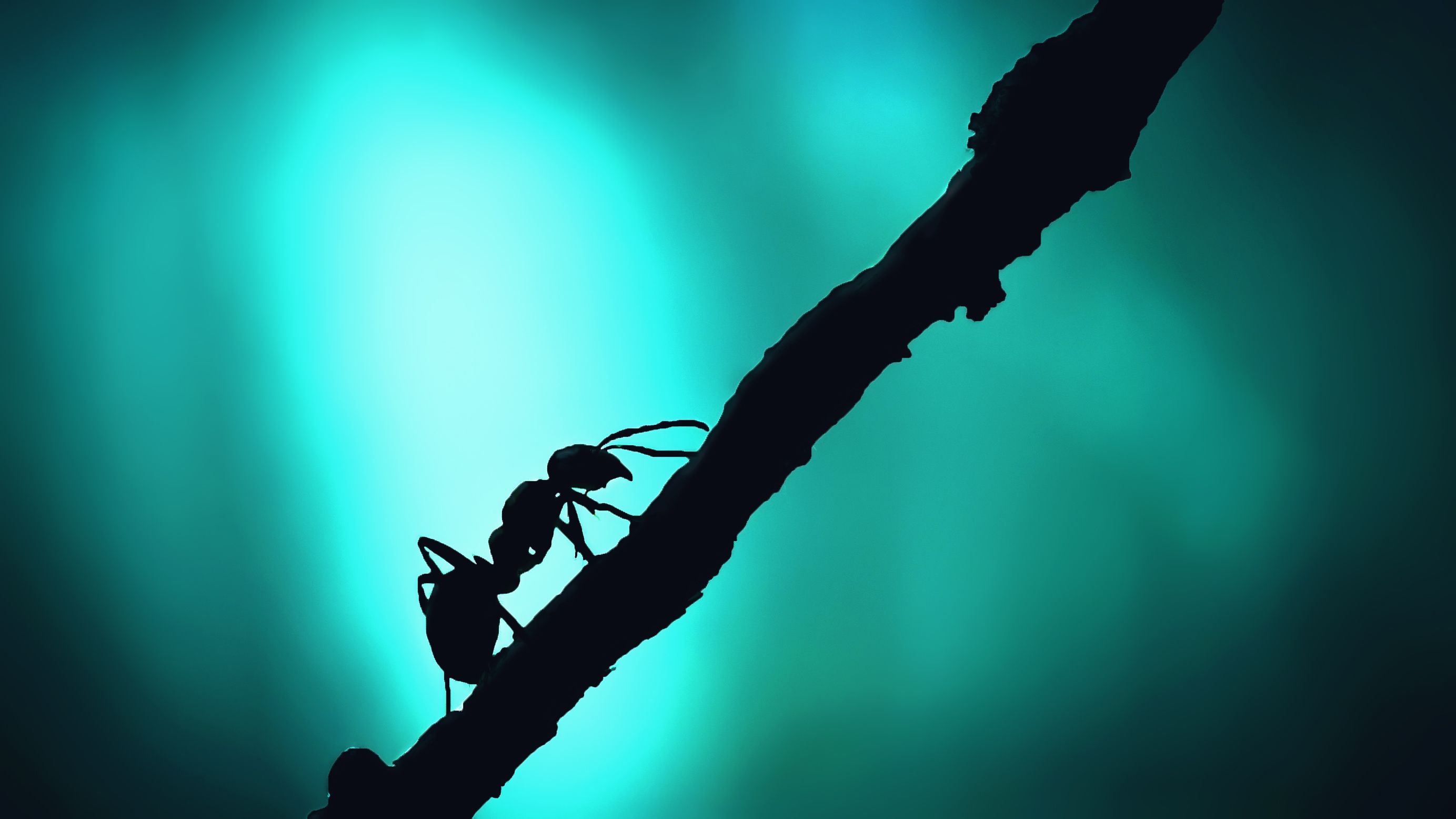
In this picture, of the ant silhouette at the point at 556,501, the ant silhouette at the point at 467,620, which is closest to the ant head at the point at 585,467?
the ant silhouette at the point at 556,501

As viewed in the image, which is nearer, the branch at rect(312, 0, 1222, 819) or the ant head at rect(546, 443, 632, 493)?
the branch at rect(312, 0, 1222, 819)

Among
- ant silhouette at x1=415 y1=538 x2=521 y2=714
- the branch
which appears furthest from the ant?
the branch

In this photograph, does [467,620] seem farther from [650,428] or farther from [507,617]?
[650,428]

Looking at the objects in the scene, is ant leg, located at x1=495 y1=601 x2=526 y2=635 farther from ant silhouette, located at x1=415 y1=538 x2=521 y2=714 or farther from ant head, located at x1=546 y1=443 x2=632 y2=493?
ant head, located at x1=546 y1=443 x2=632 y2=493

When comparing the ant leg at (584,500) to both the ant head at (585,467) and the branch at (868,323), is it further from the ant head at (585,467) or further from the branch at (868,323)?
the branch at (868,323)

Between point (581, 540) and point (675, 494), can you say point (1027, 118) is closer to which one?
point (675, 494)

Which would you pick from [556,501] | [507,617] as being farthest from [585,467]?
[507,617]

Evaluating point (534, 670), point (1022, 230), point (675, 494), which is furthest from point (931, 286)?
point (534, 670)

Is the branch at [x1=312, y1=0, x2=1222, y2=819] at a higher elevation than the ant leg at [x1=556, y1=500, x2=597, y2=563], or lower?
lower
